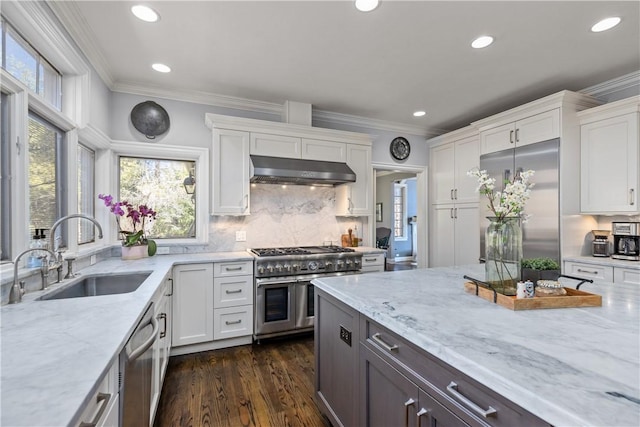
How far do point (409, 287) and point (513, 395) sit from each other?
0.95 meters

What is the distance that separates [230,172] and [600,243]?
380 centimetres

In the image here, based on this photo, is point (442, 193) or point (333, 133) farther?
point (442, 193)

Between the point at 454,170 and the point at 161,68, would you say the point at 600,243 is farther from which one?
the point at 161,68

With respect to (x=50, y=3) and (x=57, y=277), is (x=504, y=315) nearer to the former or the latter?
(x=57, y=277)

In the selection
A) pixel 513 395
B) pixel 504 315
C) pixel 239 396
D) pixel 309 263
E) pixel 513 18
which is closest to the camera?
pixel 513 395

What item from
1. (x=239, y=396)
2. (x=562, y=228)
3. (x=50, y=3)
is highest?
(x=50, y=3)

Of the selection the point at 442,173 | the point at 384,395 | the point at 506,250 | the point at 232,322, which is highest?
the point at 442,173

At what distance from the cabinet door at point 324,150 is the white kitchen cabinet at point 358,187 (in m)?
0.10

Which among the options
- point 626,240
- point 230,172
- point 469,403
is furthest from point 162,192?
point 626,240

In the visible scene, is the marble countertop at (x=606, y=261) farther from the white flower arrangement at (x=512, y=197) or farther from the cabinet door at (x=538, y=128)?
the white flower arrangement at (x=512, y=197)

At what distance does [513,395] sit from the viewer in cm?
73

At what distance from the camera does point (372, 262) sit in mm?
3738

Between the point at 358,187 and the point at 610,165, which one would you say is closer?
the point at 610,165

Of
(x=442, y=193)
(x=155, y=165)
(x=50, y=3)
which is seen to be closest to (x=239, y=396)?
(x=155, y=165)
